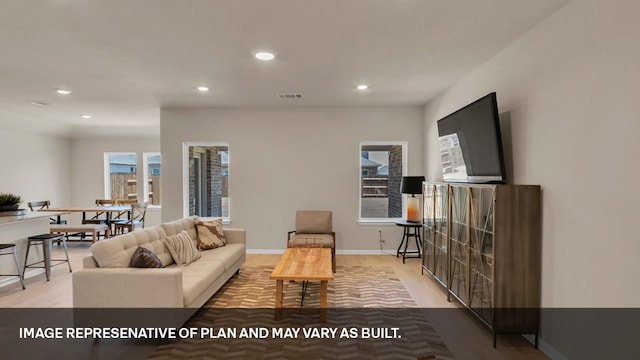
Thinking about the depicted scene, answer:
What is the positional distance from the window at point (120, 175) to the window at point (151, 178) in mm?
265

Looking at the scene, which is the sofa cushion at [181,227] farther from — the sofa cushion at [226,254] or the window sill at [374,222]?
the window sill at [374,222]

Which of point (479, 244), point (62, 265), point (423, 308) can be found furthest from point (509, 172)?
point (62, 265)

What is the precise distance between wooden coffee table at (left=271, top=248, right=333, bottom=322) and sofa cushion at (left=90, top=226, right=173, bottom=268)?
1.25m

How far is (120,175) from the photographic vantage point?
8.52 meters

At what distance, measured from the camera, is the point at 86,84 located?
4.37 m

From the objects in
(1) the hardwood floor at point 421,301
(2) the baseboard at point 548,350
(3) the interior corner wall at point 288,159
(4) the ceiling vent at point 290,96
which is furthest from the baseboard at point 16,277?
(2) the baseboard at point 548,350

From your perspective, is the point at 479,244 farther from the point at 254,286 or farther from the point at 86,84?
the point at 86,84

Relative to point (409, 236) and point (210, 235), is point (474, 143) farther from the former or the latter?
point (210, 235)

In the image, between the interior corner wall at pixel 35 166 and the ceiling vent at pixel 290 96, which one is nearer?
the ceiling vent at pixel 290 96

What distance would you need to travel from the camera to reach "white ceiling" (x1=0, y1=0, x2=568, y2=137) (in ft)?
7.95

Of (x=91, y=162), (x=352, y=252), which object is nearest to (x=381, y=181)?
(x=352, y=252)

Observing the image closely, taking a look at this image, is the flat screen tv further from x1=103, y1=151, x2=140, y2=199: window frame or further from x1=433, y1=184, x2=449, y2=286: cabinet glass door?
x1=103, y1=151, x2=140, y2=199: window frame

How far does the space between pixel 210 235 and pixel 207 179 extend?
7.46 feet

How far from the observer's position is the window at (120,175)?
845 cm
